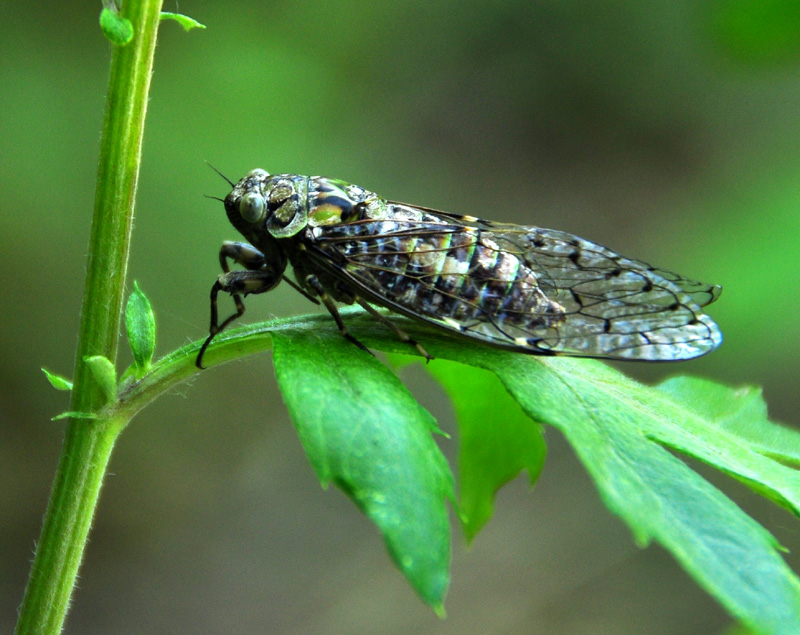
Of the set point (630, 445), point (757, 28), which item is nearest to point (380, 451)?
point (630, 445)

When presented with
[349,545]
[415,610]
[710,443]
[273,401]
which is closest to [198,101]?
[273,401]

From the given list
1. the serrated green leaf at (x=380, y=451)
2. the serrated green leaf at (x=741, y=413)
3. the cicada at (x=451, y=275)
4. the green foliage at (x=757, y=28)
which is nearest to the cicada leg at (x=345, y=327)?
the cicada at (x=451, y=275)

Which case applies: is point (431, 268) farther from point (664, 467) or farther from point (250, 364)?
point (250, 364)

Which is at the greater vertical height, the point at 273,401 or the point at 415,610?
the point at 273,401

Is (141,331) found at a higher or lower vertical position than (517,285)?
lower

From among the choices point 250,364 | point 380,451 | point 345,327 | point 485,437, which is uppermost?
point 345,327

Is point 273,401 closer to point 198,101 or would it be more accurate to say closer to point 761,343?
point 198,101

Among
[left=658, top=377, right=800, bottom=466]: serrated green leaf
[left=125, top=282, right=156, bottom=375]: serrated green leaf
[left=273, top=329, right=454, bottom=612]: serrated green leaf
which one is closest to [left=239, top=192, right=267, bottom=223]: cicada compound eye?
[left=125, top=282, right=156, bottom=375]: serrated green leaf
